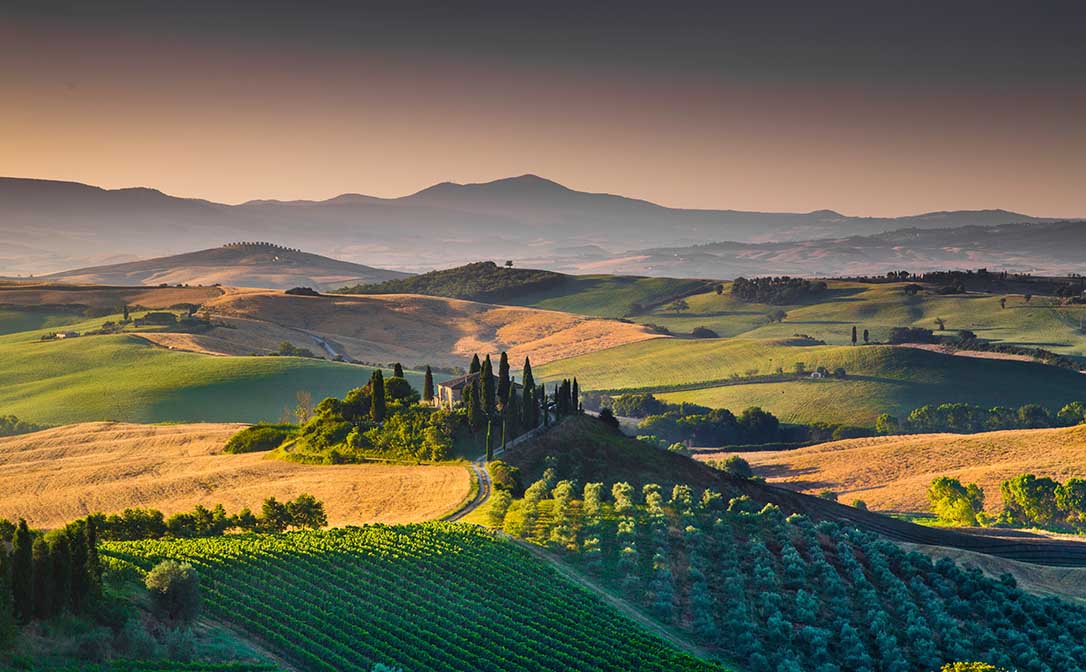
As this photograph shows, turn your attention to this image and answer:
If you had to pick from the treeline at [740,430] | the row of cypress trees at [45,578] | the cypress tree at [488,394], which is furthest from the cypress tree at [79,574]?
the treeline at [740,430]

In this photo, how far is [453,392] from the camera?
10781 centimetres

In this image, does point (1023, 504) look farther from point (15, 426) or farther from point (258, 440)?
point (15, 426)

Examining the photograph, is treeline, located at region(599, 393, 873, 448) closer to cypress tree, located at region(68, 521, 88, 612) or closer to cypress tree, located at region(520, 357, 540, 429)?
cypress tree, located at region(520, 357, 540, 429)

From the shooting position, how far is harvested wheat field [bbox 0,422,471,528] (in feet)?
264

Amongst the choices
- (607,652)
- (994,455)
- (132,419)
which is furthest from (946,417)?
(607,652)

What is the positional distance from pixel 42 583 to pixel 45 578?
0.73 feet

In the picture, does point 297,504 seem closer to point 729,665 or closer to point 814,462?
point 729,665

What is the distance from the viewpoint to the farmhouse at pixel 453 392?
350 feet

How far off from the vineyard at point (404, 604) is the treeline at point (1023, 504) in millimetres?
73561

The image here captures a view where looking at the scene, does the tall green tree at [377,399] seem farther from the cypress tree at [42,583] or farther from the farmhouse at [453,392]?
the cypress tree at [42,583]

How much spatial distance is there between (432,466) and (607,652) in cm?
4586

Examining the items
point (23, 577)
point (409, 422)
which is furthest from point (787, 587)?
point (23, 577)

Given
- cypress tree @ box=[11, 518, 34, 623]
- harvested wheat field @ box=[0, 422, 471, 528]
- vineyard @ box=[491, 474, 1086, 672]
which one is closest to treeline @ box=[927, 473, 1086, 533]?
vineyard @ box=[491, 474, 1086, 672]

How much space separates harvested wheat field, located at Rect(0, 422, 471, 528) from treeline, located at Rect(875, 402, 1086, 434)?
395 ft
